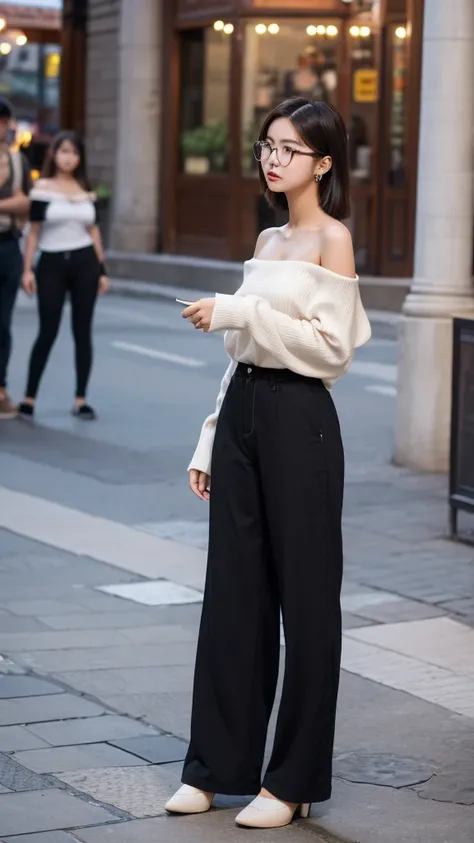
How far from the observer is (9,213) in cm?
1140

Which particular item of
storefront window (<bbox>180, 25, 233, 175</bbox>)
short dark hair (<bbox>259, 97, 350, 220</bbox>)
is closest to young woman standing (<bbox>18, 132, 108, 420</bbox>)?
short dark hair (<bbox>259, 97, 350, 220</bbox>)

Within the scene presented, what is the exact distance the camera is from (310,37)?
22.4 metres

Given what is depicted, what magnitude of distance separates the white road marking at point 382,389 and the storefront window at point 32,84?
925 inches

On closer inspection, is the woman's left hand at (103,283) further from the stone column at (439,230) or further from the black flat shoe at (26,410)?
the stone column at (439,230)

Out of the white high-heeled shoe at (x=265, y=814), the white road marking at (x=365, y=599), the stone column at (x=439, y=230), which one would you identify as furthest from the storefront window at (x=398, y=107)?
the white high-heeled shoe at (x=265, y=814)

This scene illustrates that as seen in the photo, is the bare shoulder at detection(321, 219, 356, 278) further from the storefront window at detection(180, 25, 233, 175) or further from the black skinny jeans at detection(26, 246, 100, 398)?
the storefront window at detection(180, 25, 233, 175)

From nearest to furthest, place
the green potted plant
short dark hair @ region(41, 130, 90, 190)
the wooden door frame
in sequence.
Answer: short dark hair @ region(41, 130, 90, 190) < the wooden door frame < the green potted plant

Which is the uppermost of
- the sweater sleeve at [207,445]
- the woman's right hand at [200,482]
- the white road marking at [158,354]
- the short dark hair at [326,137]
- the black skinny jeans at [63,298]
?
the short dark hair at [326,137]

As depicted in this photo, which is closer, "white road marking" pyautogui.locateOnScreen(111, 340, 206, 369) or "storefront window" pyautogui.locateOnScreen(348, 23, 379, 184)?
"white road marking" pyautogui.locateOnScreen(111, 340, 206, 369)

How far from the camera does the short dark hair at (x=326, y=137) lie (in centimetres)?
445

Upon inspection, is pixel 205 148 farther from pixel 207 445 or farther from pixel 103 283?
pixel 207 445

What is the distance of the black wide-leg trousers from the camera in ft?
14.7

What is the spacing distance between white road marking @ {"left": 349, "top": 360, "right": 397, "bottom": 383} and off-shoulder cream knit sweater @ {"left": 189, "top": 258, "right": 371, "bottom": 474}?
9747mm

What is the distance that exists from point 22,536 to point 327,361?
13.1ft
